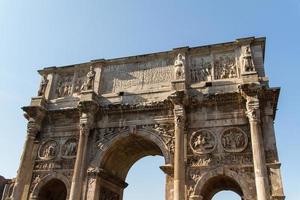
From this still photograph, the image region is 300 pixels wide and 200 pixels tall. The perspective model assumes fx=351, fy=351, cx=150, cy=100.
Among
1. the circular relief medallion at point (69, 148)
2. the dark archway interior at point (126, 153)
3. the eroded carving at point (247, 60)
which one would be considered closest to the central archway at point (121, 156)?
the dark archway interior at point (126, 153)

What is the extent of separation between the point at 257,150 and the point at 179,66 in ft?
15.7

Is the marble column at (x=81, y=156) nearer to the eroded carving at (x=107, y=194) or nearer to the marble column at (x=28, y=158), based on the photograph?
the eroded carving at (x=107, y=194)

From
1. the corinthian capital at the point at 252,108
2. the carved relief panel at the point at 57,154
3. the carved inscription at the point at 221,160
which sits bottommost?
the carved inscription at the point at 221,160

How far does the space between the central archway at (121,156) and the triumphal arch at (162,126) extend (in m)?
0.04

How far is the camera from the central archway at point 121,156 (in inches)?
540

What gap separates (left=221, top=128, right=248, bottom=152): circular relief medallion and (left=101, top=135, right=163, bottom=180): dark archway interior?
2.81 m

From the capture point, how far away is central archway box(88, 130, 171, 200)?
13.7m

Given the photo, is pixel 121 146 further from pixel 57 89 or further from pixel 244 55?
pixel 244 55

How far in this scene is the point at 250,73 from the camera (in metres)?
13.2

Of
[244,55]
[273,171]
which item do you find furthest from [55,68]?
[273,171]

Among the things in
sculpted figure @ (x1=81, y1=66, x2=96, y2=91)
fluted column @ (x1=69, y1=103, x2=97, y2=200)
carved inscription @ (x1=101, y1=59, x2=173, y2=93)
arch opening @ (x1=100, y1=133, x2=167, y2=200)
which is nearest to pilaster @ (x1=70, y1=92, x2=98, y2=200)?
fluted column @ (x1=69, y1=103, x2=97, y2=200)

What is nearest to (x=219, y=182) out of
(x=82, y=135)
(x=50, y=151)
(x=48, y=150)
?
(x=82, y=135)

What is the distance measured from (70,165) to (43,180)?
48.9 inches

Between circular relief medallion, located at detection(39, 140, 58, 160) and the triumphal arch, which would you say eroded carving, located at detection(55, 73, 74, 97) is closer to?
the triumphal arch
